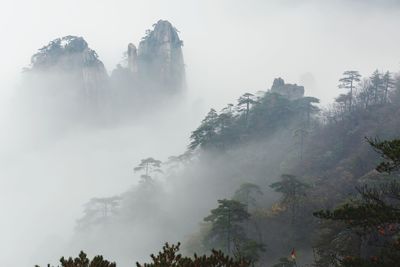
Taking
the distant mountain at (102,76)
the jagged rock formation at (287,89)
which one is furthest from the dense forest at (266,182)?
the distant mountain at (102,76)

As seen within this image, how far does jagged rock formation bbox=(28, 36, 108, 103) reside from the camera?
348ft

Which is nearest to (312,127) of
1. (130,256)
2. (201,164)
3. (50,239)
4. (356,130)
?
(356,130)

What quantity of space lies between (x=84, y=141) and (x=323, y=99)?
8342 cm

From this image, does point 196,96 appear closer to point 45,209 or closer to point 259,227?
point 45,209

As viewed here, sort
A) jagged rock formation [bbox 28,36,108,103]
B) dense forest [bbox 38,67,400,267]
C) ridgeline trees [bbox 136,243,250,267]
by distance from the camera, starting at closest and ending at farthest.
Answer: ridgeline trees [bbox 136,243,250,267]
dense forest [bbox 38,67,400,267]
jagged rock formation [bbox 28,36,108,103]

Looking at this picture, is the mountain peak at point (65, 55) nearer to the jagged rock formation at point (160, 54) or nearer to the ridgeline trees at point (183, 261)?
the jagged rock formation at point (160, 54)

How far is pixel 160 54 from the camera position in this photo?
109438mm

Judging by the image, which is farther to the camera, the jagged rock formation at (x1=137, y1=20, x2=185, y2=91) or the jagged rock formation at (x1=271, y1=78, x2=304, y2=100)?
the jagged rock formation at (x1=137, y1=20, x2=185, y2=91)

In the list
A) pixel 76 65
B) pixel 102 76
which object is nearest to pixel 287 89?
pixel 102 76

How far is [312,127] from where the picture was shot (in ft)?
227

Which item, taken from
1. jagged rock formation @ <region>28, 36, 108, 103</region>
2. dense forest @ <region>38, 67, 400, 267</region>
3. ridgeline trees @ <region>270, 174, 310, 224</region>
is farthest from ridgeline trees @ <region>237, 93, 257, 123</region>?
jagged rock formation @ <region>28, 36, 108, 103</region>

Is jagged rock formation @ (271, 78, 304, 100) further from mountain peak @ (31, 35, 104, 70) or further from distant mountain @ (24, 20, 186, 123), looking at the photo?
mountain peak @ (31, 35, 104, 70)

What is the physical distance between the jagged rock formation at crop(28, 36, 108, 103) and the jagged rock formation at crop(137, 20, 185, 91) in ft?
38.2

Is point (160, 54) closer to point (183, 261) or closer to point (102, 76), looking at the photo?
point (102, 76)
